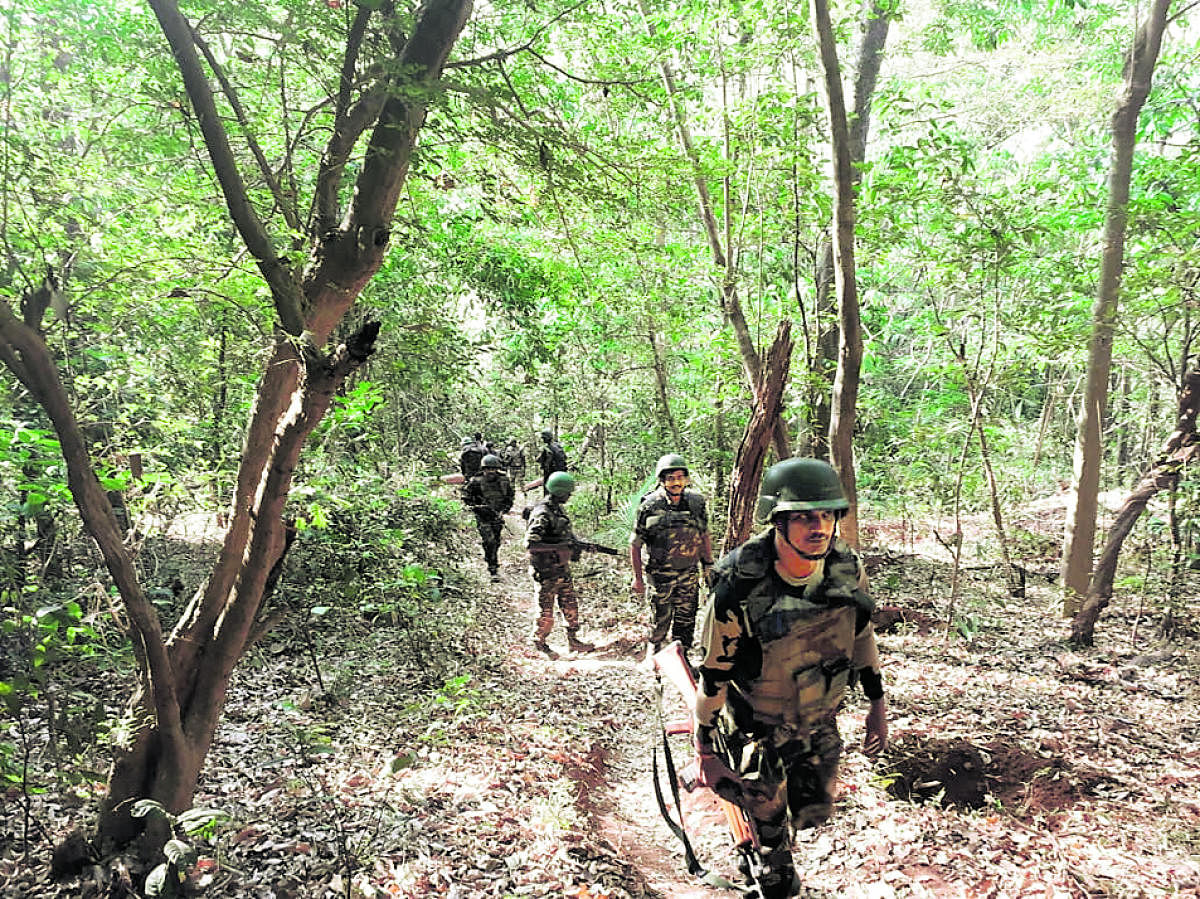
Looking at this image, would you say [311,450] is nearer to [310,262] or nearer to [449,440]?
[310,262]

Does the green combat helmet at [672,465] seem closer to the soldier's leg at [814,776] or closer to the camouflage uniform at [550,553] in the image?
the camouflage uniform at [550,553]

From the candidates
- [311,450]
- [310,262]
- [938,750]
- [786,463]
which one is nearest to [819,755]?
[786,463]

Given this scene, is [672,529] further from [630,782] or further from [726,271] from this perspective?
[726,271]

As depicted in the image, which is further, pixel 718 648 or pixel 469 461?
pixel 469 461

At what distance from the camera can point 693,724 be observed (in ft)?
12.3

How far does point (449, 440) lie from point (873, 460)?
9.18 m

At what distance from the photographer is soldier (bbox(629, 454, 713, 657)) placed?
6.78 m

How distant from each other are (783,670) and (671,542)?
3.47 m

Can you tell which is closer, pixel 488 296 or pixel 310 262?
pixel 310 262

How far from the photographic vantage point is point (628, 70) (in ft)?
22.3

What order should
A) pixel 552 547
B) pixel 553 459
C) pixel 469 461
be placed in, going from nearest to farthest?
pixel 552 547
pixel 469 461
pixel 553 459

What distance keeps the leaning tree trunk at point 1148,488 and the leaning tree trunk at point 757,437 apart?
3.39 m

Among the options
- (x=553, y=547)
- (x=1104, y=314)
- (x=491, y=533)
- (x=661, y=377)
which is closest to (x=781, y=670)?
(x=553, y=547)

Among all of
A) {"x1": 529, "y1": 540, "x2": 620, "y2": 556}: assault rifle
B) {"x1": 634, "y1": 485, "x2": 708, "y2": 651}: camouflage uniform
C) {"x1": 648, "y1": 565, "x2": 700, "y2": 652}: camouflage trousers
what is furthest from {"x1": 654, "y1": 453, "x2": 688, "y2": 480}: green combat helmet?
{"x1": 529, "y1": 540, "x2": 620, "y2": 556}: assault rifle
